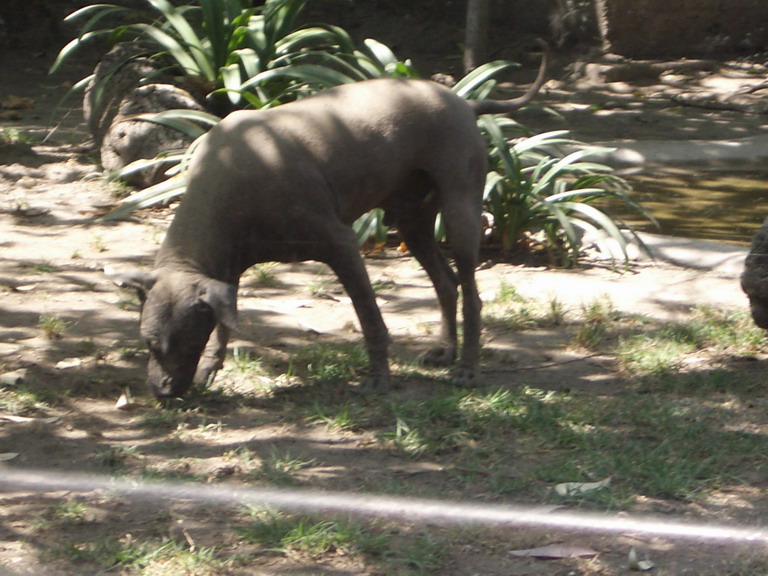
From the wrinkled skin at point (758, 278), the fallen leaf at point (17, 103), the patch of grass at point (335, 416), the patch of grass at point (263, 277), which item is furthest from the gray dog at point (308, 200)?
the fallen leaf at point (17, 103)

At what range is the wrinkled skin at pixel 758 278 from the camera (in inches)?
201

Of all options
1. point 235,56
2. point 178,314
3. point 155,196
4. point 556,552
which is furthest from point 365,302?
point 235,56

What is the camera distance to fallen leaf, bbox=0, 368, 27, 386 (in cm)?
490

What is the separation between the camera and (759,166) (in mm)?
9633

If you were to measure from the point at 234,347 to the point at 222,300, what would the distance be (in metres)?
1.13

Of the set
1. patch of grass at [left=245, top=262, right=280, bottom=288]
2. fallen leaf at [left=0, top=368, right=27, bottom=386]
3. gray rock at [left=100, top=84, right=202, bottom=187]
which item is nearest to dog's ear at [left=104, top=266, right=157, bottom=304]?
fallen leaf at [left=0, top=368, right=27, bottom=386]

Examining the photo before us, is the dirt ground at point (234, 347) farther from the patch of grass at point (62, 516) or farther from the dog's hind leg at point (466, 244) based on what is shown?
the dog's hind leg at point (466, 244)

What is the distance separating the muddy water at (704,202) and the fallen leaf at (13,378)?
4.68 meters

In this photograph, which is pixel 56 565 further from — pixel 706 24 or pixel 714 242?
pixel 706 24

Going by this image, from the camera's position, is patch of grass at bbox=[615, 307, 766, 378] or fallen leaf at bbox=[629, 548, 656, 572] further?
patch of grass at bbox=[615, 307, 766, 378]

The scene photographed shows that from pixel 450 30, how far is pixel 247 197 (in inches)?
417

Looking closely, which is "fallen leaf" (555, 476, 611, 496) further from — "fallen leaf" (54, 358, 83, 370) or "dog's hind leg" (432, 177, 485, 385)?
"fallen leaf" (54, 358, 83, 370)

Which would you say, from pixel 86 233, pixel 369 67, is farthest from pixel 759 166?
pixel 86 233

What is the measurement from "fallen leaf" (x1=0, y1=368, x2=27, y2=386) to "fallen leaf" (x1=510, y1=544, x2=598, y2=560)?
8.26 feet
